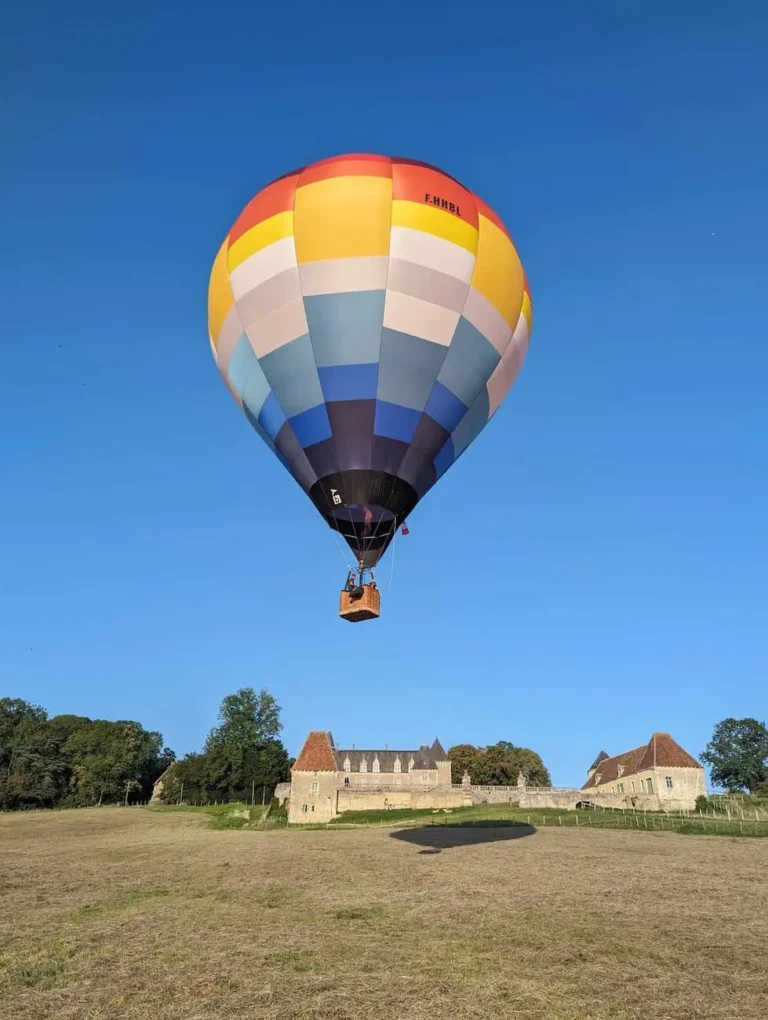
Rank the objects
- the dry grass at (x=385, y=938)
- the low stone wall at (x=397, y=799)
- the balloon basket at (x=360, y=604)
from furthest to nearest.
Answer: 1. the low stone wall at (x=397, y=799)
2. the balloon basket at (x=360, y=604)
3. the dry grass at (x=385, y=938)

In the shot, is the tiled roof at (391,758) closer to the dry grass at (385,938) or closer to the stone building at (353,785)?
the stone building at (353,785)

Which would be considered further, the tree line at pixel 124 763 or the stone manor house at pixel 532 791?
the tree line at pixel 124 763

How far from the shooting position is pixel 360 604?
56.3 ft

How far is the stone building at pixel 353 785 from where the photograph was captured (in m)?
63.2

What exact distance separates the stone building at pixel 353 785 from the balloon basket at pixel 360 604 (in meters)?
49.6

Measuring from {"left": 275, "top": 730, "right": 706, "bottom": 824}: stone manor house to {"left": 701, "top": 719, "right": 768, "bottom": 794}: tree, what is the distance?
22.0m

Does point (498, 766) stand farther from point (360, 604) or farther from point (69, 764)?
point (360, 604)

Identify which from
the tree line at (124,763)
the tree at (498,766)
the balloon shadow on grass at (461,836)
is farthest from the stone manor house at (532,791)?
the balloon shadow on grass at (461,836)

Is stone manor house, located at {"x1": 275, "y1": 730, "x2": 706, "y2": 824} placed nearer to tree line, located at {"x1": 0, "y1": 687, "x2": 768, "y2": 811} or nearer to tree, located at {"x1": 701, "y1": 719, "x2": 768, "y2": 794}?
tree line, located at {"x1": 0, "y1": 687, "x2": 768, "y2": 811}

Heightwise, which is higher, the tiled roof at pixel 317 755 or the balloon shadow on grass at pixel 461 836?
the tiled roof at pixel 317 755

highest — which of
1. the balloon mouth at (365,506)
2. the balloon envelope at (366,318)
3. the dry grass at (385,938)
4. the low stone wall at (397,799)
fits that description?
the balloon envelope at (366,318)

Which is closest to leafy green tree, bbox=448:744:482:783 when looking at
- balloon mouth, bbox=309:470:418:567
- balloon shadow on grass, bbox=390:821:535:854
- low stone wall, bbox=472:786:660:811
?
low stone wall, bbox=472:786:660:811

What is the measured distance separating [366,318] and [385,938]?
1321 centimetres

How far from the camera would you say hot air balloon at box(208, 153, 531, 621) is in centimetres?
1748
